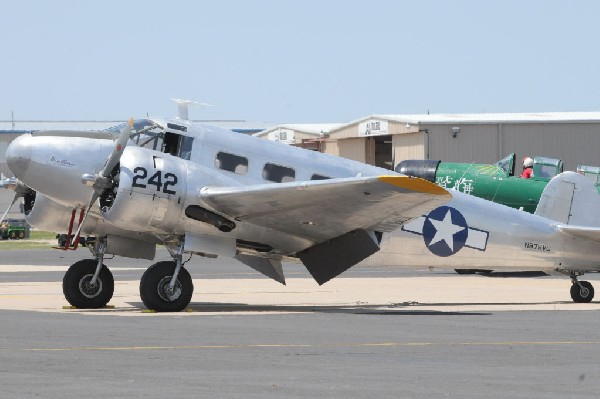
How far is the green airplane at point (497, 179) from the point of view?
36000mm

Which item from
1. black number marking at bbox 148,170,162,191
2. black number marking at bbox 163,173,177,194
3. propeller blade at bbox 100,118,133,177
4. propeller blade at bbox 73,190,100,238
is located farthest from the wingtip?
propeller blade at bbox 73,190,100,238

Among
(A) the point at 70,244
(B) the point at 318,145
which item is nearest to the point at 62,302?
(A) the point at 70,244

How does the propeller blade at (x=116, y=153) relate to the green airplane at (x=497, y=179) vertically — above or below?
above

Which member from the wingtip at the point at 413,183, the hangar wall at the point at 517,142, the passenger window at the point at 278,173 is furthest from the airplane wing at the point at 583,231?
the hangar wall at the point at 517,142

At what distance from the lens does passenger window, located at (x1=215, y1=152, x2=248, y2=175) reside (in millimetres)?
Answer: 21594

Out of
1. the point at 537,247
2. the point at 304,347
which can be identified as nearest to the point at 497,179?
the point at 537,247

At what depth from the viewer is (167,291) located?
20812 mm

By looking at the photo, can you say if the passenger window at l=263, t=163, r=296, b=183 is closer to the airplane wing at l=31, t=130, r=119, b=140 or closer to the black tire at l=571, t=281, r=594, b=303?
the airplane wing at l=31, t=130, r=119, b=140

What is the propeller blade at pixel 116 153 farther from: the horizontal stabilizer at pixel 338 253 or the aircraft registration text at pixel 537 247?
the aircraft registration text at pixel 537 247

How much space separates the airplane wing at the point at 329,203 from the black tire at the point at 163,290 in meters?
1.27

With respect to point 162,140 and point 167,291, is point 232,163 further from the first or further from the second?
point 167,291

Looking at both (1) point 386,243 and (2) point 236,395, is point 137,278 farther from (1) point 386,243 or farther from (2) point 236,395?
(2) point 236,395

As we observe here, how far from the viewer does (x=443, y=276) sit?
36562 mm

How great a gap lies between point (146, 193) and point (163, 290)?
1.61 meters
